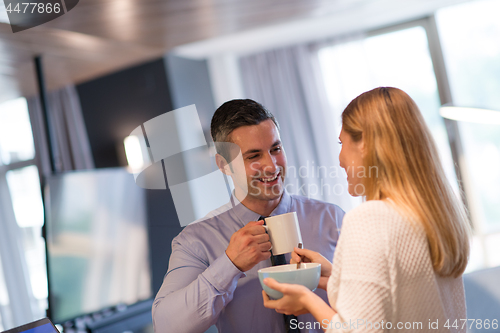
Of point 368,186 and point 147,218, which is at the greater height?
point 368,186

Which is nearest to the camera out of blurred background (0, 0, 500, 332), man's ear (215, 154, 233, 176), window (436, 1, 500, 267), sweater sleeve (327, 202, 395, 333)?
sweater sleeve (327, 202, 395, 333)

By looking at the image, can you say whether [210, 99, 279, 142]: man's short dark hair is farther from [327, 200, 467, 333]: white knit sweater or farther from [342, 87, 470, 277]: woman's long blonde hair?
[327, 200, 467, 333]: white knit sweater

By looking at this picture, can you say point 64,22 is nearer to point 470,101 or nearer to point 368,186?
point 368,186

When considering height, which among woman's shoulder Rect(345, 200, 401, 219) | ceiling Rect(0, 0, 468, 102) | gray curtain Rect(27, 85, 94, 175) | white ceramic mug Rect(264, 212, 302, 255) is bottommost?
white ceramic mug Rect(264, 212, 302, 255)

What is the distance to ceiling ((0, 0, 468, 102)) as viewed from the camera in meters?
2.29

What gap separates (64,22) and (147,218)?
1.66m

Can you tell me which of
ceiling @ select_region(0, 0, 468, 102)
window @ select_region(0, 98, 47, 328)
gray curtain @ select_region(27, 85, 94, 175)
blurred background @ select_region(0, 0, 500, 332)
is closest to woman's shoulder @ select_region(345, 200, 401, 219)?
ceiling @ select_region(0, 0, 468, 102)

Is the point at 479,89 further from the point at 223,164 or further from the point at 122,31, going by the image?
the point at 223,164

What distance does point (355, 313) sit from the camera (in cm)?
76

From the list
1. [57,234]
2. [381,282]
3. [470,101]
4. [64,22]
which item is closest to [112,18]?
[64,22]

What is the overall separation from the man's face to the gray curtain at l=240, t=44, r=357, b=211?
273cm

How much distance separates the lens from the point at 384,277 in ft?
2.53

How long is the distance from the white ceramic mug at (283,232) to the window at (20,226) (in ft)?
12.8

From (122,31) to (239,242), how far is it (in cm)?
205
